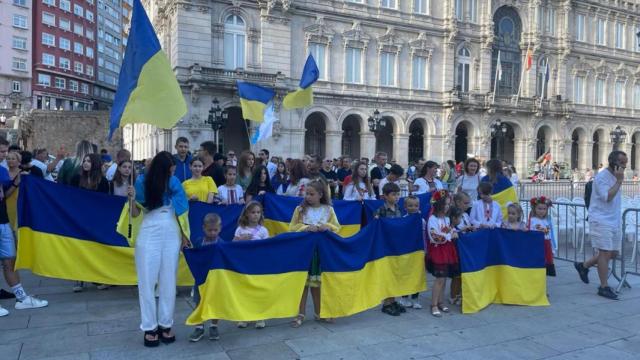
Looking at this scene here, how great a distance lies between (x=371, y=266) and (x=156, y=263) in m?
2.73

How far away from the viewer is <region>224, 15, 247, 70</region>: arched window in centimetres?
3048

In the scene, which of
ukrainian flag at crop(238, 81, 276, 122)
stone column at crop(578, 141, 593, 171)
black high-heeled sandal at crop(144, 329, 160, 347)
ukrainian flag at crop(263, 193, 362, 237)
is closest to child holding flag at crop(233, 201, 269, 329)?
black high-heeled sandal at crop(144, 329, 160, 347)

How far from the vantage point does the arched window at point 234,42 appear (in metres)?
30.5

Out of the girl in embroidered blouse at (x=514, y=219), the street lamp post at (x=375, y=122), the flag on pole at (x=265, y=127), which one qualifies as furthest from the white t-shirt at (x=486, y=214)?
the street lamp post at (x=375, y=122)

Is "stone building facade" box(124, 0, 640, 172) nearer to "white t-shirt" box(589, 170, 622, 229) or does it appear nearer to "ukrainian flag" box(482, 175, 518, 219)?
"ukrainian flag" box(482, 175, 518, 219)

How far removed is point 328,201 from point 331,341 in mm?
1750

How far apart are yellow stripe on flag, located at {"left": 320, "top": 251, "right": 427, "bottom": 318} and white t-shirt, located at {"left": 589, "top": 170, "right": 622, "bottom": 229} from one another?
2908 mm

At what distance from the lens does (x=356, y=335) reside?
567cm

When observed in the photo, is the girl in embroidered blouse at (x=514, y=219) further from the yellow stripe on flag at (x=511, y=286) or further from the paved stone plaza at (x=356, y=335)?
the paved stone plaza at (x=356, y=335)

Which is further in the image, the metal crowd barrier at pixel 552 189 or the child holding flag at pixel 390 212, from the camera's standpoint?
the metal crowd barrier at pixel 552 189

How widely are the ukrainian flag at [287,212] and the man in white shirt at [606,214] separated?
3755 millimetres

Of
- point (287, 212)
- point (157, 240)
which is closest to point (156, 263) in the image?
point (157, 240)

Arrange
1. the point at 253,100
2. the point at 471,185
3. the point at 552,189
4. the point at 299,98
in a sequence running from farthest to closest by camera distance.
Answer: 1. the point at 552,189
2. the point at 253,100
3. the point at 299,98
4. the point at 471,185

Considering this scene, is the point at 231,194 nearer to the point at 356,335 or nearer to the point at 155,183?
the point at 155,183
